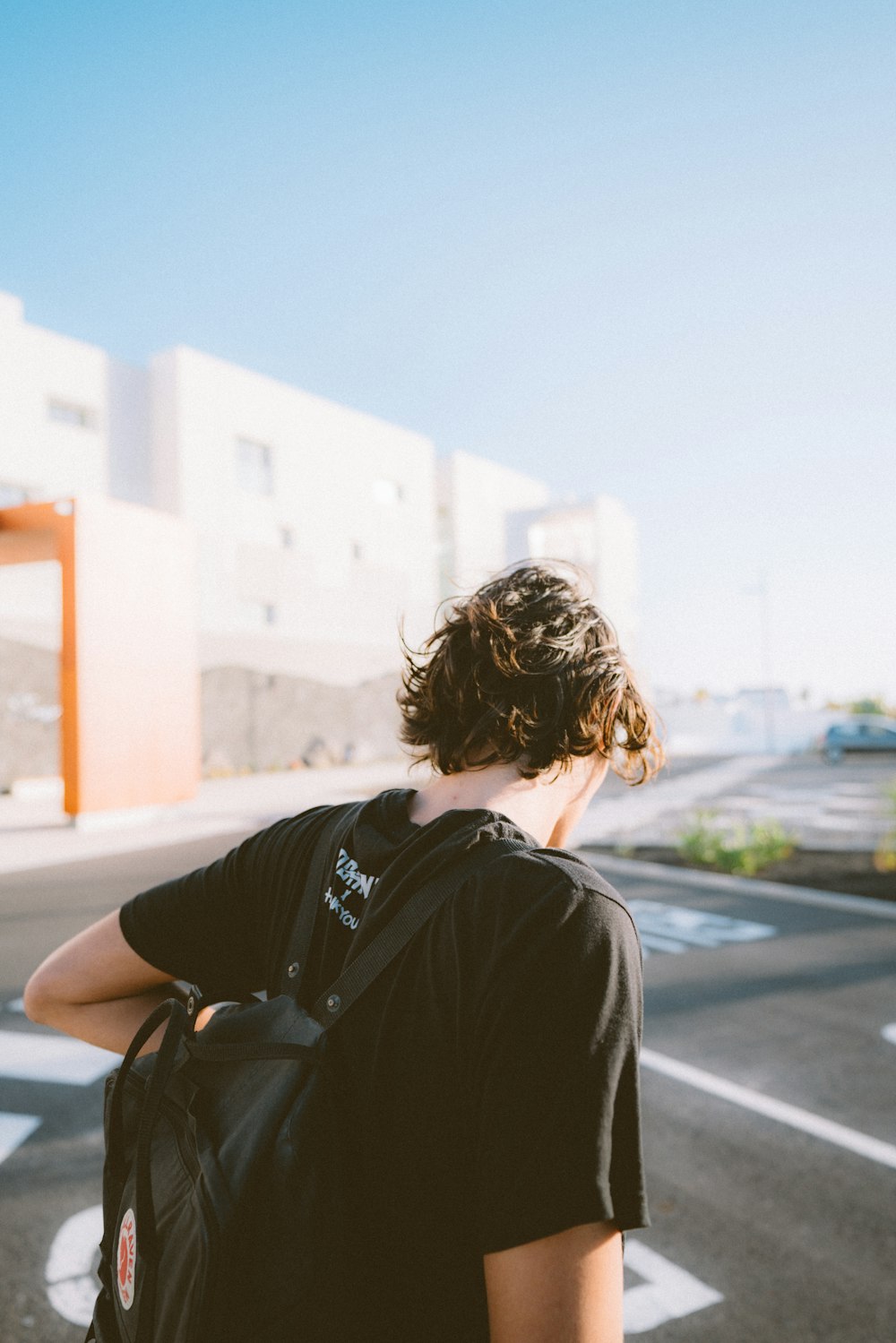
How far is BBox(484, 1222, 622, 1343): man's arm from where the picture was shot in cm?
102

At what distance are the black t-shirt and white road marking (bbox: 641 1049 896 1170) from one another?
3295 mm

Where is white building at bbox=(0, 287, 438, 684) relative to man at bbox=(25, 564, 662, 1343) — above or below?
above

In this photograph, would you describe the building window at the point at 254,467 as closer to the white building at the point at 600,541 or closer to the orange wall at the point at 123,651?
the orange wall at the point at 123,651

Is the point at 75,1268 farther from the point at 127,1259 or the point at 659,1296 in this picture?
the point at 127,1259

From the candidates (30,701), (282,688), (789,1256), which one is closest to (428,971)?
(789,1256)

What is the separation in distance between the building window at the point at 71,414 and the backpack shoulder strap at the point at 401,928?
84.3 ft

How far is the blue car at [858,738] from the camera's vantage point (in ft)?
95.0

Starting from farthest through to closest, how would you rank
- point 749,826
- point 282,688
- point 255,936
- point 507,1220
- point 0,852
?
point 282,688 < point 749,826 < point 0,852 < point 255,936 < point 507,1220

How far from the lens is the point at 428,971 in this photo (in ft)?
3.72

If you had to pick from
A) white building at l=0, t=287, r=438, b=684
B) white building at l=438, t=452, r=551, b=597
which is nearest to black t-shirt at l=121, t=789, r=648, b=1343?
white building at l=0, t=287, r=438, b=684

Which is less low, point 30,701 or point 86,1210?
point 30,701

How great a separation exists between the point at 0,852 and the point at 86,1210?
8.89 metres

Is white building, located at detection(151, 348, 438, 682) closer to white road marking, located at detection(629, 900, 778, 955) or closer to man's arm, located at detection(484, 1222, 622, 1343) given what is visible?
white road marking, located at detection(629, 900, 778, 955)

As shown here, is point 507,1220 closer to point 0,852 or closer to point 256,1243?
point 256,1243
